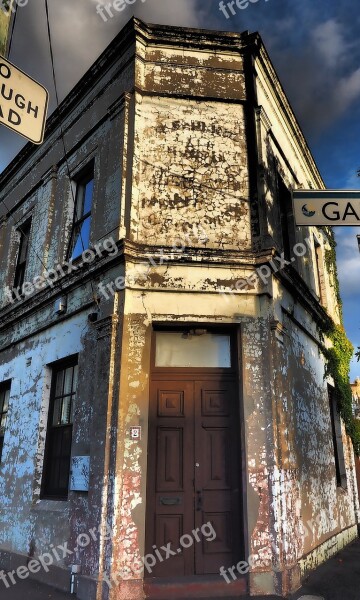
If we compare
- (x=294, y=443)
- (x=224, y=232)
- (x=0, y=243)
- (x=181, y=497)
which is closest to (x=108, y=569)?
(x=181, y=497)

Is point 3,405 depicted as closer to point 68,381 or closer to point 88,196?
point 68,381

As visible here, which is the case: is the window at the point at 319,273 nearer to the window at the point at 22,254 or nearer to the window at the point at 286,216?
the window at the point at 286,216

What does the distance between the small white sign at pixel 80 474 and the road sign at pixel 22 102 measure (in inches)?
180

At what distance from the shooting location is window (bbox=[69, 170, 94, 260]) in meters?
8.79

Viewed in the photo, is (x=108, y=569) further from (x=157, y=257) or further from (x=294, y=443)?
(x=157, y=257)

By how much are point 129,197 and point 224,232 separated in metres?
1.63

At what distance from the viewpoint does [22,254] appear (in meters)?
11.4

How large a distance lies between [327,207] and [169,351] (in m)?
3.05

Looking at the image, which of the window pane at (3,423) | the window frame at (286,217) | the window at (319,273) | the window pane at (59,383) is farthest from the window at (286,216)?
the window pane at (3,423)

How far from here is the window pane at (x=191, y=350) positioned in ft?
23.3

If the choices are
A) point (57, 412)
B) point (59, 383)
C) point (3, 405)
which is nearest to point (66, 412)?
point (57, 412)

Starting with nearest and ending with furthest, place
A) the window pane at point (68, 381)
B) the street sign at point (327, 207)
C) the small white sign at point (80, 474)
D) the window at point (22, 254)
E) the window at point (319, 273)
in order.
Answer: the street sign at point (327, 207), the small white sign at point (80, 474), the window pane at point (68, 381), the window at point (22, 254), the window at point (319, 273)

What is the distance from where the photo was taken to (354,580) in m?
6.90

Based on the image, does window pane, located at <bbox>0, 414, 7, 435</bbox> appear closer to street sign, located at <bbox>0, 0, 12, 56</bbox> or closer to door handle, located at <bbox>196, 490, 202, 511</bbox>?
door handle, located at <bbox>196, 490, 202, 511</bbox>
